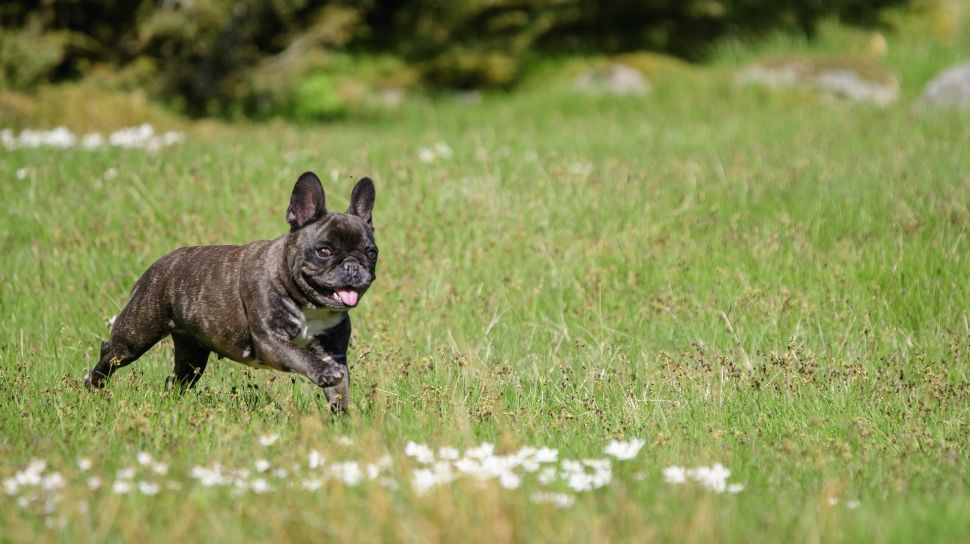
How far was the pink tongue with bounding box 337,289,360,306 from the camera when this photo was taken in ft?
16.9

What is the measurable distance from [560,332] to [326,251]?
2543 mm

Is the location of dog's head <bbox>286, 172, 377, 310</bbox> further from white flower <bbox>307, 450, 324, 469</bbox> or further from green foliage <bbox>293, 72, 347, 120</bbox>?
green foliage <bbox>293, 72, 347, 120</bbox>

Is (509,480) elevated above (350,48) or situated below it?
above

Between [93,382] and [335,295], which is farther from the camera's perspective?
[93,382]

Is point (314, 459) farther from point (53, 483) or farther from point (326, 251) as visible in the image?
point (326, 251)

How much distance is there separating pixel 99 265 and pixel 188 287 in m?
3.13

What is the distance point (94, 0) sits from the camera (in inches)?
611

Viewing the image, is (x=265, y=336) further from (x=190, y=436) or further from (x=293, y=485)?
(x=293, y=485)

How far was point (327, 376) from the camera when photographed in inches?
204

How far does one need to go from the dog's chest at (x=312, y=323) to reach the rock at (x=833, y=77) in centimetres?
1127

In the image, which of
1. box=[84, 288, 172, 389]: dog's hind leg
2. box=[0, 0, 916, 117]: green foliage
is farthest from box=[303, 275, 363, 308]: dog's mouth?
box=[0, 0, 916, 117]: green foliage

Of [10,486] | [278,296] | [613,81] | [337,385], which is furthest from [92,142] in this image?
[10,486]

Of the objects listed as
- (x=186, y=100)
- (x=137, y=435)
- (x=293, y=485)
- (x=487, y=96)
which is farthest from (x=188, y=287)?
(x=487, y=96)

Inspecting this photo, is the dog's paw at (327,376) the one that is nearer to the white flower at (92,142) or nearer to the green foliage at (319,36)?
the white flower at (92,142)
